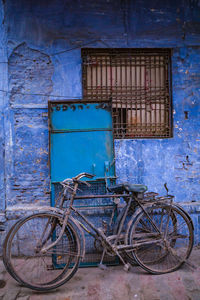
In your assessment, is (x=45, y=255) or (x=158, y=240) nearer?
(x=45, y=255)

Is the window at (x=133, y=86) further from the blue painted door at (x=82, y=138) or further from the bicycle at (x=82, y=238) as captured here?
the bicycle at (x=82, y=238)

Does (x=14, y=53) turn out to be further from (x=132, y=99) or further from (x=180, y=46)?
(x=180, y=46)

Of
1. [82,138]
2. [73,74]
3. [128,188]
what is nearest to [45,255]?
[128,188]

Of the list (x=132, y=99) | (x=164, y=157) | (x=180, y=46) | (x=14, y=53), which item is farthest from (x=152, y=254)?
(x=14, y=53)

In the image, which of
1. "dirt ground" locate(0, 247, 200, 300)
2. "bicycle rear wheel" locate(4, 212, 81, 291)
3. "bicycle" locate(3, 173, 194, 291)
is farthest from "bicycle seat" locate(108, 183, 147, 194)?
"dirt ground" locate(0, 247, 200, 300)

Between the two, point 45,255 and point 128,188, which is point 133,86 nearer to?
point 128,188

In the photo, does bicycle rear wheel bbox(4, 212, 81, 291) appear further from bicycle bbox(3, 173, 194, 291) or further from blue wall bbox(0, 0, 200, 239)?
blue wall bbox(0, 0, 200, 239)

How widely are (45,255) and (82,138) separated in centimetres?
161

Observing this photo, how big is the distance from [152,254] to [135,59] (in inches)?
123

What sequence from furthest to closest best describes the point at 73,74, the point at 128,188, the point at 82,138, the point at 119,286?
1. the point at 73,74
2. the point at 82,138
3. the point at 128,188
4. the point at 119,286

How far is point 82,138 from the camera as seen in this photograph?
12.6 ft

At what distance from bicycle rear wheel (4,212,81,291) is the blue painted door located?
2.54 ft

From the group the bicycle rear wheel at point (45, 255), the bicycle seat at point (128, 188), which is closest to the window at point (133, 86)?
the bicycle seat at point (128, 188)

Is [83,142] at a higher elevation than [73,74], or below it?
below
